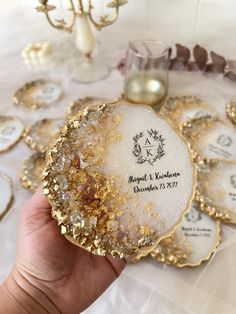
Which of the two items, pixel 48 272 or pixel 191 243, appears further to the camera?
pixel 191 243

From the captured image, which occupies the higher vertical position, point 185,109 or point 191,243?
point 185,109

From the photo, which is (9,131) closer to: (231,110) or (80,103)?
(80,103)

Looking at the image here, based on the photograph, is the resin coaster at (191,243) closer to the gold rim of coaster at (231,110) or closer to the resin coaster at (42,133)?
the gold rim of coaster at (231,110)

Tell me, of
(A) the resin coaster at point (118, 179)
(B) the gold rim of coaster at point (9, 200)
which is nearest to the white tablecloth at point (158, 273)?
(B) the gold rim of coaster at point (9, 200)

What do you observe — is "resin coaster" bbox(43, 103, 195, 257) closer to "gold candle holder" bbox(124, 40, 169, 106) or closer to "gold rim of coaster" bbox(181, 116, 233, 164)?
"gold rim of coaster" bbox(181, 116, 233, 164)

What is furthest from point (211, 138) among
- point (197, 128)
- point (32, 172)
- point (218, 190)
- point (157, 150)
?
point (32, 172)
